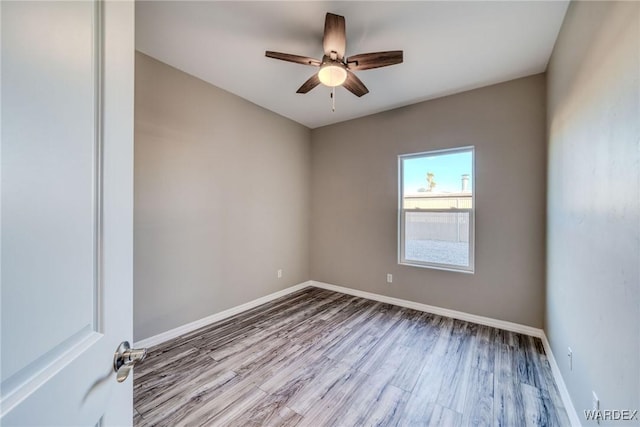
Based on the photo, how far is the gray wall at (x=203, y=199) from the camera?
2.36m

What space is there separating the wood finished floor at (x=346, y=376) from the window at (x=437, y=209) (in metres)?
0.86

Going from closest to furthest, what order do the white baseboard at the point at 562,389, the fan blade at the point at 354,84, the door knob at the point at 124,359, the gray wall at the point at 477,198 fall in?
the door knob at the point at 124,359 < the white baseboard at the point at 562,389 < the fan blade at the point at 354,84 < the gray wall at the point at 477,198

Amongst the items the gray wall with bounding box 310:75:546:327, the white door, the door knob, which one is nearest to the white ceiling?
the gray wall with bounding box 310:75:546:327

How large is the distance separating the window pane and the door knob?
335cm

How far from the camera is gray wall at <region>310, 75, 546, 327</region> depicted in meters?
2.67

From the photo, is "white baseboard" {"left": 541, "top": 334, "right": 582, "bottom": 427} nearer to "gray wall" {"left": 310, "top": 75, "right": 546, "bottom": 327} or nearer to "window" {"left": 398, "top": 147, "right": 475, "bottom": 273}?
"gray wall" {"left": 310, "top": 75, "right": 546, "bottom": 327}

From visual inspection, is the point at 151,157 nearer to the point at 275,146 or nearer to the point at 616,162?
the point at 275,146

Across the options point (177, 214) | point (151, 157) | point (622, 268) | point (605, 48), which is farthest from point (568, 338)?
point (151, 157)

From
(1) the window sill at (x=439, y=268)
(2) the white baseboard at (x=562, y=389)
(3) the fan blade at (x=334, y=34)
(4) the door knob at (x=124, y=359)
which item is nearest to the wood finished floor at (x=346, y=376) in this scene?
(2) the white baseboard at (x=562, y=389)

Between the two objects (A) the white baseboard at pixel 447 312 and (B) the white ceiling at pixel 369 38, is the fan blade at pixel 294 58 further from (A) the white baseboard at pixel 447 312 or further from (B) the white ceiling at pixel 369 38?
(A) the white baseboard at pixel 447 312

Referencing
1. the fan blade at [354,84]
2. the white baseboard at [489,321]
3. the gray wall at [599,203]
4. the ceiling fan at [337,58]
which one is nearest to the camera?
the gray wall at [599,203]

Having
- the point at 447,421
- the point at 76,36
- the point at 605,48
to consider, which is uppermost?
the point at 605,48

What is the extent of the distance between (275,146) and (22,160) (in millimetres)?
3497

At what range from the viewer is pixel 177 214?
260 centimetres
